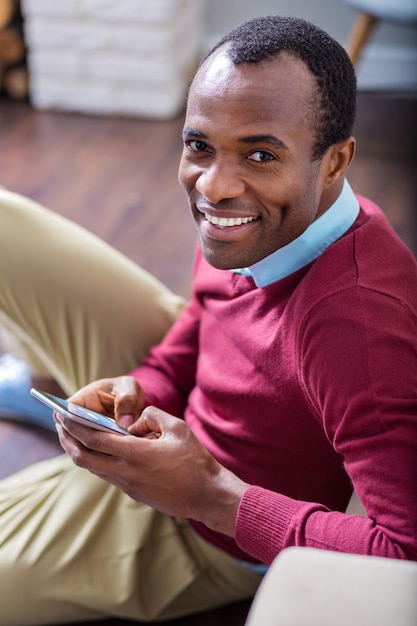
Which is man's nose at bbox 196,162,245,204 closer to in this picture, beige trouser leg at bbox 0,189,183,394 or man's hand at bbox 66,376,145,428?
man's hand at bbox 66,376,145,428

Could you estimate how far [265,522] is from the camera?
1.08 metres

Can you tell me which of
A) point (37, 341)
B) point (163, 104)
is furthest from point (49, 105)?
point (37, 341)

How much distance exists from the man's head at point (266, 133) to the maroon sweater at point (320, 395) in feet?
0.24

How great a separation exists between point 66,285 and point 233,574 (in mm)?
523

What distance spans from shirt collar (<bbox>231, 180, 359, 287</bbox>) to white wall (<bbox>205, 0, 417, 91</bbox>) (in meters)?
2.25

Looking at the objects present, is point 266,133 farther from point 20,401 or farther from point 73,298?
point 20,401

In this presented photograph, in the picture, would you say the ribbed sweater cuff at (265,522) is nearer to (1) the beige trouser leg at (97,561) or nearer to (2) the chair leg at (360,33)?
(1) the beige trouser leg at (97,561)

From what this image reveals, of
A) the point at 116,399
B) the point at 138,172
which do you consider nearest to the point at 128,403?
the point at 116,399

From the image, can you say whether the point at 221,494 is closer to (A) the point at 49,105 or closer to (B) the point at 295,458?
(B) the point at 295,458

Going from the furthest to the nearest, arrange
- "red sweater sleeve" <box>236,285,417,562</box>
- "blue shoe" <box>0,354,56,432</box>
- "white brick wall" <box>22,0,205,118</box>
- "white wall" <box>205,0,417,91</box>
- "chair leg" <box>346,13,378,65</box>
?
"white wall" <box>205,0,417,91</box> → "white brick wall" <box>22,0,205,118</box> → "chair leg" <box>346,13,378,65</box> → "blue shoe" <box>0,354,56,432</box> → "red sweater sleeve" <box>236,285,417,562</box>

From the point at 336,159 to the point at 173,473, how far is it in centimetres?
41

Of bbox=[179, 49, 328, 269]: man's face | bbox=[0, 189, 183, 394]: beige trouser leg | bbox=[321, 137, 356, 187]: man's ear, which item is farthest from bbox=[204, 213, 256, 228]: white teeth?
bbox=[0, 189, 183, 394]: beige trouser leg

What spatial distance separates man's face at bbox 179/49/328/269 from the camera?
103 centimetres

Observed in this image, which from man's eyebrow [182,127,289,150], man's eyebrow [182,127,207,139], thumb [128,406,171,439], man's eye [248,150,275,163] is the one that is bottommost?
thumb [128,406,171,439]
